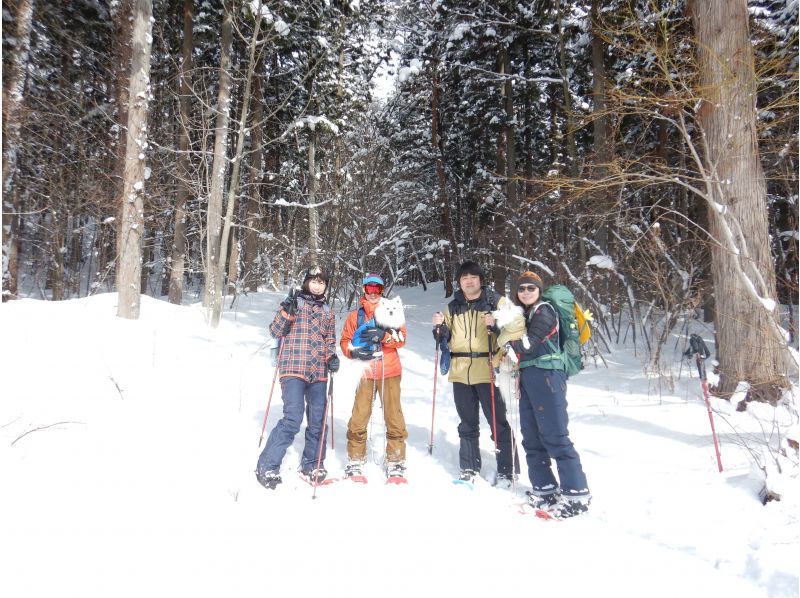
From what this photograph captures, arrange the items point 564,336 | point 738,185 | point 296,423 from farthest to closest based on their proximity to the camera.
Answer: point 738,185
point 296,423
point 564,336

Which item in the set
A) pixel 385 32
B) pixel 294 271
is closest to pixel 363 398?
pixel 294 271

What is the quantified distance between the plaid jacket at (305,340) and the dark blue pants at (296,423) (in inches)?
3.9

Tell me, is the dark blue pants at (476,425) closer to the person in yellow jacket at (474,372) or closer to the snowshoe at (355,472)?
the person in yellow jacket at (474,372)

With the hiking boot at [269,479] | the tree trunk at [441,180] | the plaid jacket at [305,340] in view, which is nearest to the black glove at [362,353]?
the plaid jacket at [305,340]

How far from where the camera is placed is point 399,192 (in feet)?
54.1

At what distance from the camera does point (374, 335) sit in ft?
14.3

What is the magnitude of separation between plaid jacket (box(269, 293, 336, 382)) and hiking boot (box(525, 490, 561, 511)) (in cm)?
203

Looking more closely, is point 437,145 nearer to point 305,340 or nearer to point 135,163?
point 135,163

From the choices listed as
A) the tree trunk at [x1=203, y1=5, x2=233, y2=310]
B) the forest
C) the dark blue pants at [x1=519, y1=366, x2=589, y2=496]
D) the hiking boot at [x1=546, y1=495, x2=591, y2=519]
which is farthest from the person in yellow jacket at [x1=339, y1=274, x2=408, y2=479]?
the tree trunk at [x1=203, y1=5, x2=233, y2=310]

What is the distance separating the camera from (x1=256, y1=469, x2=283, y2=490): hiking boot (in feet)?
12.6

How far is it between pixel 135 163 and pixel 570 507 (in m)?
8.00

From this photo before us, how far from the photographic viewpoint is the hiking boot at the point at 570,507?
348cm

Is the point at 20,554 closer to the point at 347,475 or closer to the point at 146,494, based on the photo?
the point at 146,494

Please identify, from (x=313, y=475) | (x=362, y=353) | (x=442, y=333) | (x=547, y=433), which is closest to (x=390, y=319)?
(x=362, y=353)
